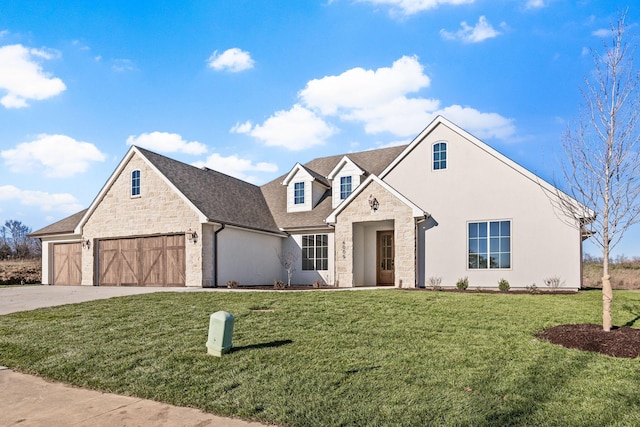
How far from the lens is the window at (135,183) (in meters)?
19.8

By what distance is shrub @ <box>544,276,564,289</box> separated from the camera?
15.4 m

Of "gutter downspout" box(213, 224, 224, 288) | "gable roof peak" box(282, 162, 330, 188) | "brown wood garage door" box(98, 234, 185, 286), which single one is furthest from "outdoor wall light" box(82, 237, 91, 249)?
"gable roof peak" box(282, 162, 330, 188)

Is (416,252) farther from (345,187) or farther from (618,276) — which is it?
(618,276)

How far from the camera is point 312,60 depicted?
13328 millimetres

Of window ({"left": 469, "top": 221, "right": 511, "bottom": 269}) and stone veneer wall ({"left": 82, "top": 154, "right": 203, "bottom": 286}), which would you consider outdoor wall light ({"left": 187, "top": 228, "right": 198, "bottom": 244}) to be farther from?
window ({"left": 469, "top": 221, "right": 511, "bottom": 269})

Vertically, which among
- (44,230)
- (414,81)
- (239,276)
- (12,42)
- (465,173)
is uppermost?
(12,42)

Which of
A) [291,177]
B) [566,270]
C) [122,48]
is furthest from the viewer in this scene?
[291,177]

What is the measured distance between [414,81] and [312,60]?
3.34 meters

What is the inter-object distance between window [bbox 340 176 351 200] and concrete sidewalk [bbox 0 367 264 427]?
1652cm

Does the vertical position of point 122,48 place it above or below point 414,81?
above

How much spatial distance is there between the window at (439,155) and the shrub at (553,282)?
5.85 meters

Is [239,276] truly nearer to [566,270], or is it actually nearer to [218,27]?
[218,27]

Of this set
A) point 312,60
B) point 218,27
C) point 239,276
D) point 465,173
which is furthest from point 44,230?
point 465,173

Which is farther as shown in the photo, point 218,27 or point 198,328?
point 218,27
